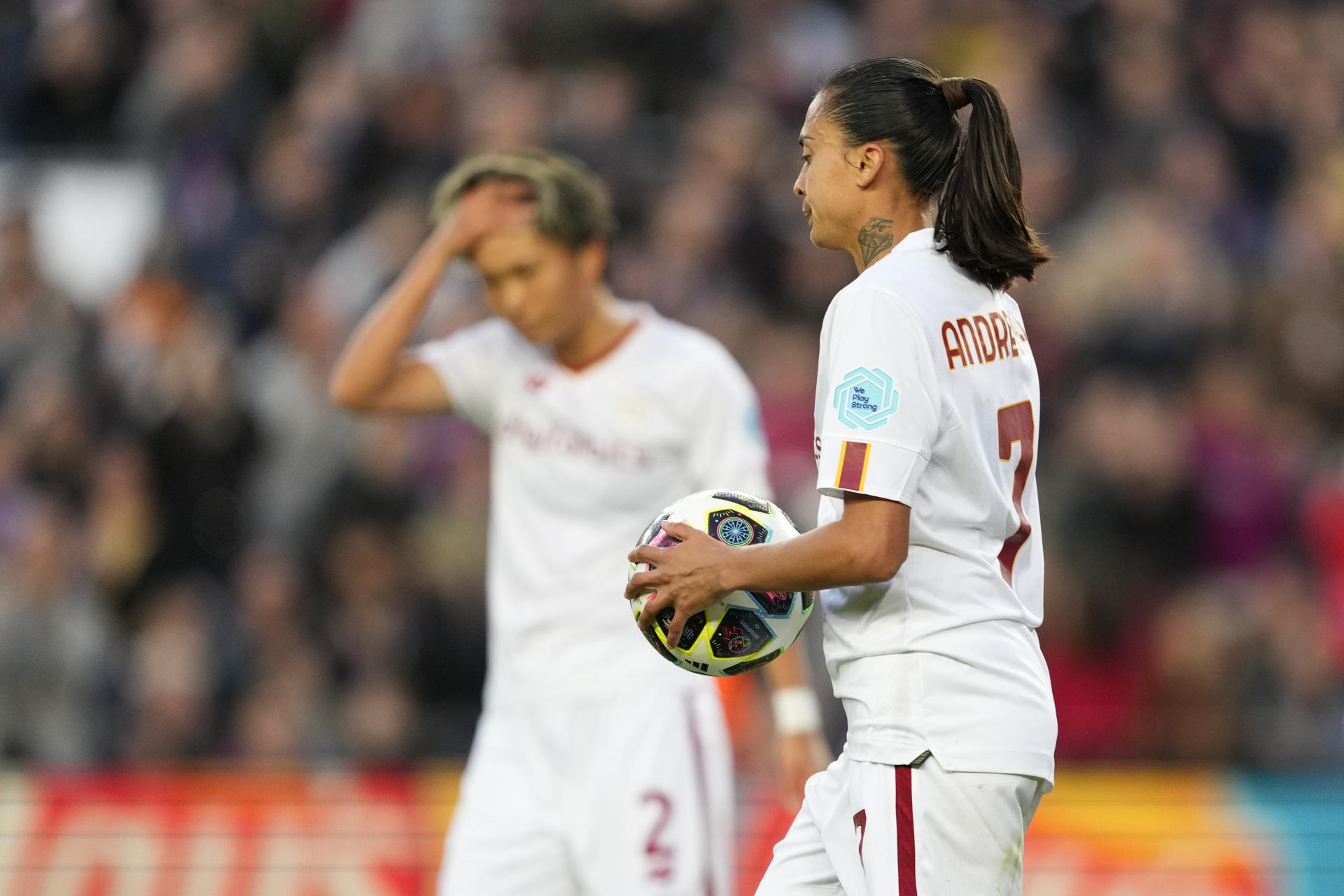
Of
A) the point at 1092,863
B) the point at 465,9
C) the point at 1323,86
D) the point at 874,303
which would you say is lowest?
the point at 1092,863

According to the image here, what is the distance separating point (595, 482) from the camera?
177 inches

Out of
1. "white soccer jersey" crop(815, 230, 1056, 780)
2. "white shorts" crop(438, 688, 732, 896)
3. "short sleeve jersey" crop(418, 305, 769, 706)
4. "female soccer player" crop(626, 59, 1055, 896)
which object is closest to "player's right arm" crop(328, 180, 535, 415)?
"short sleeve jersey" crop(418, 305, 769, 706)

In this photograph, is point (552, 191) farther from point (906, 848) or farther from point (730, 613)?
point (906, 848)

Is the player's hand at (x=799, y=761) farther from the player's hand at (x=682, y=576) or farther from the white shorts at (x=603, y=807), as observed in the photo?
the player's hand at (x=682, y=576)

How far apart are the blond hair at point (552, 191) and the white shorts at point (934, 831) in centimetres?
207

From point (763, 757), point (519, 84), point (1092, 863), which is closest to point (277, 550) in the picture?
point (763, 757)

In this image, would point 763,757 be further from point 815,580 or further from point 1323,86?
point 1323,86

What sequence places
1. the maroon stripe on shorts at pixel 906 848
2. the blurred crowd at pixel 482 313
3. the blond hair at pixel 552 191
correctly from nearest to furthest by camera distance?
the maroon stripe on shorts at pixel 906 848 → the blond hair at pixel 552 191 → the blurred crowd at pixel 482 313

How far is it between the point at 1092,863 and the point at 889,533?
124 inches

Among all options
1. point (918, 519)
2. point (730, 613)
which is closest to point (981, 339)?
point (918, 519)

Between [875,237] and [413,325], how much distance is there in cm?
207

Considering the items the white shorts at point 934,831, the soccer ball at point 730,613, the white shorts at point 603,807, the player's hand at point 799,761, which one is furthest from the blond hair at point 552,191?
the white shorts at point 934,831

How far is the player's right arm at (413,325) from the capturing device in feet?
15.2

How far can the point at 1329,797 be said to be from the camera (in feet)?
19.0
